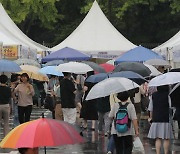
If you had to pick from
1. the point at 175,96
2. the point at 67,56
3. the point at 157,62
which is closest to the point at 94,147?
the point at 175,96

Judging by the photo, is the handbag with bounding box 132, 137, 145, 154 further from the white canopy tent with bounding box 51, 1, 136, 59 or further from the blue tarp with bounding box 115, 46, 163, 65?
the white canopy tent with bounding box 51, 1, 136, 59

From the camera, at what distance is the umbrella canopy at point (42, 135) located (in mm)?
6395

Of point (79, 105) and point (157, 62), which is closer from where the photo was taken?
point (79, 105)

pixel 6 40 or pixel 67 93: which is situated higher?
pixel 6 40

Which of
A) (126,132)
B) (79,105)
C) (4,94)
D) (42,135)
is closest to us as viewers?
(42,135)

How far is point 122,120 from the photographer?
33.5ft

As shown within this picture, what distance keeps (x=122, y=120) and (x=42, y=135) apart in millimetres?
3870

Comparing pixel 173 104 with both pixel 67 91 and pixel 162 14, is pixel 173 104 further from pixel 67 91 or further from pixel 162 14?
pixel 162 14

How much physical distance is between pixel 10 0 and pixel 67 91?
25554mm

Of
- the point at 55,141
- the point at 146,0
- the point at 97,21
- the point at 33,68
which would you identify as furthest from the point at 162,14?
the point at 55,141

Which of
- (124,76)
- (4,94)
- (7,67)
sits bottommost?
(4,94)

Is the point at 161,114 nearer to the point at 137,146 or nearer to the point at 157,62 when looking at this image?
the point at 137,146

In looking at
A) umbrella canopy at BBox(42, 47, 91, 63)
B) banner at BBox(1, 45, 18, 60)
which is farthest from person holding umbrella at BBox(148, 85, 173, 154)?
umbrella canopy at BBox(42, 47, 91, 63)

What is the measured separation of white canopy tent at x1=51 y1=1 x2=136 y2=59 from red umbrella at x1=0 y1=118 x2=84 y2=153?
20.4m
